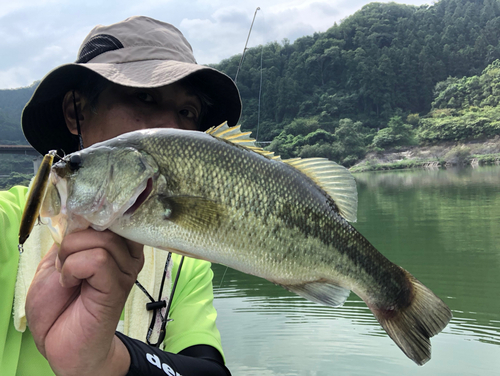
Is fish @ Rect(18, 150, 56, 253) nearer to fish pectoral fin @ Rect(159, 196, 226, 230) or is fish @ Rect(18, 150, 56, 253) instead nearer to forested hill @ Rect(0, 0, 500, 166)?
fish pectoral fin @ Rect(159, 196, 226, 230)

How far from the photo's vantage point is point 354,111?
240 feet

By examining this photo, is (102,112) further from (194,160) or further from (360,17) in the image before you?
(360,17)

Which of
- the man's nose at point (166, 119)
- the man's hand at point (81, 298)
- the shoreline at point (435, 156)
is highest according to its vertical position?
the man's nose at point (166, 119)

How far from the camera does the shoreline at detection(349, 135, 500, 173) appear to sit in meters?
40.9

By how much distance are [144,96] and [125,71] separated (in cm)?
13

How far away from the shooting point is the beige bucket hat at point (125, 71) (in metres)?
1.49

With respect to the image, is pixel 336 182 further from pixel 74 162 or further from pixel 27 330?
pixel 27 330

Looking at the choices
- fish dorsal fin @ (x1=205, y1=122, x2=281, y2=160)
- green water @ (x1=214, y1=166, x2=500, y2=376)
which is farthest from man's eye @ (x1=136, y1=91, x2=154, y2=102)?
green water @ (x1=214, y1=166, x2=500, y2=376)

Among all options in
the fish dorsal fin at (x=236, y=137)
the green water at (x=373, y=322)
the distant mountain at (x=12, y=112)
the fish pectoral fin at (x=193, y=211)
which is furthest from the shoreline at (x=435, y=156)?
the distant mountain at (x=12, y=112)

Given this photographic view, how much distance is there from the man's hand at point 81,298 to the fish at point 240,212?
57 millimetres

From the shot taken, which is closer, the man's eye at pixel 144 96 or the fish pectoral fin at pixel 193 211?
the fish pectoral fin at pixel 193 211

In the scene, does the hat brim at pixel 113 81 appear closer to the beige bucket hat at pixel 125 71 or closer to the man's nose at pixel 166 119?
the beige bucket hat at pixel 125 71

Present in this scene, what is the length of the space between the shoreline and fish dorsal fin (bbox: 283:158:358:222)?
43.3 meters

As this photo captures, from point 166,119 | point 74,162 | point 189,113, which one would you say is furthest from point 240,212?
point 189,113
